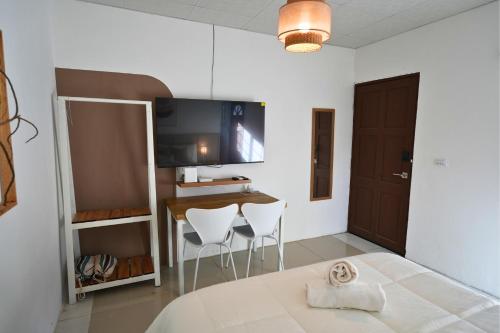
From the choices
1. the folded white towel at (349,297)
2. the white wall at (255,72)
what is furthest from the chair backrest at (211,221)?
the folded white towel at (349,297)

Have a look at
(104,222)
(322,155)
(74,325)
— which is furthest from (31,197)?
(322,155)

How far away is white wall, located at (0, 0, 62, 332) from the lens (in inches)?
51.8

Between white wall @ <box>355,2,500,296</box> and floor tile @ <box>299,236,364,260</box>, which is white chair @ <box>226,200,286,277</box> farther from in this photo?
white wall @ <box>355,2,500,296</box>

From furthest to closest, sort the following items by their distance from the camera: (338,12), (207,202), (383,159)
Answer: (383,159) < (207,202) < (338,12)

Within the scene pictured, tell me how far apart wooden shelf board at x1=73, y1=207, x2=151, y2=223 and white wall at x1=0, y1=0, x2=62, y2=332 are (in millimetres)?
215

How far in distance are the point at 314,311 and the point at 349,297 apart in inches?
7.2

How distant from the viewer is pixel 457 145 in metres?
2.83

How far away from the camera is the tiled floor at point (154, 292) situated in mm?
2184

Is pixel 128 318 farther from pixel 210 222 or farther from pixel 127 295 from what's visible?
pixel 210 222

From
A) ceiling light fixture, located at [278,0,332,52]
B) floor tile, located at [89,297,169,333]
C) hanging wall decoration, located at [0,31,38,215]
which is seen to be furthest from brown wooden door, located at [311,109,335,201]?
hanging wall decoration, located at [0,31,38,215]

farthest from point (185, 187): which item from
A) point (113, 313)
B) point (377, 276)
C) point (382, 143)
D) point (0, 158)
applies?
point (382, 143)

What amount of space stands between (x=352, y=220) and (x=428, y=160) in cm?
146

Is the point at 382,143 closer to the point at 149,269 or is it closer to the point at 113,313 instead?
the point at 149,269

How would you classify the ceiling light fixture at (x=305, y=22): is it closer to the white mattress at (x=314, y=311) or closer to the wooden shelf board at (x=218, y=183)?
the white mattress at (x=314, y=311)
